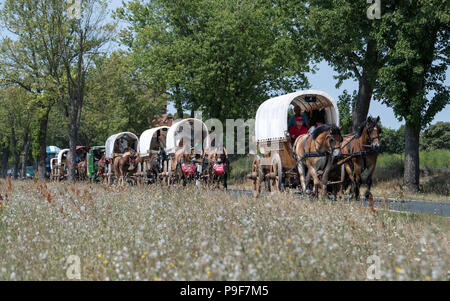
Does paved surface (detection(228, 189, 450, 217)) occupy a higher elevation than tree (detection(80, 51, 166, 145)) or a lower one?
lower

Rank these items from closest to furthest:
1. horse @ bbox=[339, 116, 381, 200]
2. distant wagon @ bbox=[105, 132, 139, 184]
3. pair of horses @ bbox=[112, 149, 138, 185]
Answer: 1. horse @ bbox=[339, 116, 381, 200]
2. pair of horses @ bbox=[112, 149, 138, 185]
3. distant wagon @ bbox=[105, 132, 139, 184]

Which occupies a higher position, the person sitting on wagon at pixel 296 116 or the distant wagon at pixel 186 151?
the person sitting on wagon at pixel 296 116

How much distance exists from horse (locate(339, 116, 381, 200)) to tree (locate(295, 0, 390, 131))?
686 centimetres

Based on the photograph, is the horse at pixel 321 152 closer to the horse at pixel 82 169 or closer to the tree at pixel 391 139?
the horse at pixel 82 169

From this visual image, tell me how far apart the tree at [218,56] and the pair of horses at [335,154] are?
1684cm

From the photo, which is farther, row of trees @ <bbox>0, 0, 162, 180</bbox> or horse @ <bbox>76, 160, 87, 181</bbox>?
horse @ <bbox>76, 160, 87, 181</bbox>

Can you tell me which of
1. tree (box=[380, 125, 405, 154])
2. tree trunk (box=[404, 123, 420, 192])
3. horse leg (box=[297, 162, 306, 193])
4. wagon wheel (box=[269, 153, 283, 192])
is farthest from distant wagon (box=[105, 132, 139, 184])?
tree (box=[380, 125, 405, 154])

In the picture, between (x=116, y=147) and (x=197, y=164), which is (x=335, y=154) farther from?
(x=116, y=147)

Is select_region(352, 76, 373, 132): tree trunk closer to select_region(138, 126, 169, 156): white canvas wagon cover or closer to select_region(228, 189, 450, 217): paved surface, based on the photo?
select_region(138, 126, 169, 156): white canvas wagon cover

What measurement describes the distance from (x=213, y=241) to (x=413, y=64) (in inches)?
640

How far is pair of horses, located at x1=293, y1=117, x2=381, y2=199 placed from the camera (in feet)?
44.7

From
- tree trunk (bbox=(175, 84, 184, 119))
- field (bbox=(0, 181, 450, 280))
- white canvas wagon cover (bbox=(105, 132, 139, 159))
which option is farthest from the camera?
tree trunk (bbox=(175, 84, 184, 119))

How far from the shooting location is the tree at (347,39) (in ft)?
71.2

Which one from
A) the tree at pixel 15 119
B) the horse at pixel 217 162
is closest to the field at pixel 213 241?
the horse at pixel 217 162
